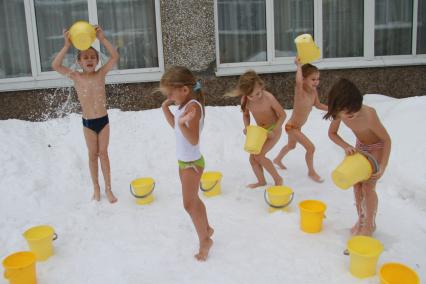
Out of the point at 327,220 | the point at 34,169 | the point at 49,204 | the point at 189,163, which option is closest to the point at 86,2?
the point at 34,169

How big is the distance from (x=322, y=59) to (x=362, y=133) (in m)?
4.27

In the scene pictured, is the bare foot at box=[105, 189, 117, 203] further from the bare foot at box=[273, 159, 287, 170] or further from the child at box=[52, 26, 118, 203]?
the bare foot at box=[273, 159, 287, 170]

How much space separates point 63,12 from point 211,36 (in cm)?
227

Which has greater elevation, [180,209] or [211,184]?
[211,184]

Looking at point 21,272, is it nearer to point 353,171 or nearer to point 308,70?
point 353,171

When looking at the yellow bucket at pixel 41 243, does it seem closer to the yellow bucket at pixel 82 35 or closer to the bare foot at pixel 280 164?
the yellow bucket at pixel 82 35

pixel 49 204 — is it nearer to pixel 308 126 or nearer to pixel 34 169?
pixel 34 169

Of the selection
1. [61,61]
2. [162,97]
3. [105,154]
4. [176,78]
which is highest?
[61,61]

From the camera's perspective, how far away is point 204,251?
11.1 ft

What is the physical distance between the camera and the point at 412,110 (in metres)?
5.47

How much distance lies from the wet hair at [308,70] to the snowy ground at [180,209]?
1.11 m

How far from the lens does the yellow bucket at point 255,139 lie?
416 centimetres

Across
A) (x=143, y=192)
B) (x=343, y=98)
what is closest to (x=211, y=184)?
(x=143, y=192)

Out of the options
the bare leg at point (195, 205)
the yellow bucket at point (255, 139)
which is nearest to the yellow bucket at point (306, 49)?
the yellow bucket at point (255, 139)
